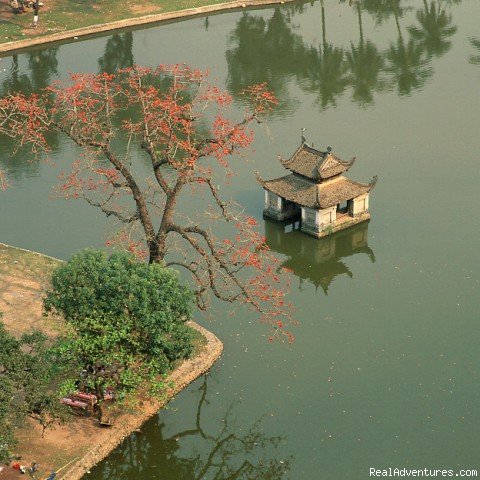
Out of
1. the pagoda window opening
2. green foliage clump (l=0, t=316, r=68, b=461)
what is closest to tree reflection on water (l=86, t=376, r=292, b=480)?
green foliage clump (l=0, t=316, r=68, b=461)

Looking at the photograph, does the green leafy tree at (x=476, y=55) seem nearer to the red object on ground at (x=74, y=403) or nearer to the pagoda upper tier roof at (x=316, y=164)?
the pagoda upper tier roof at (x=316, y=164)

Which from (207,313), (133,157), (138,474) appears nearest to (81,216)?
(133,157)

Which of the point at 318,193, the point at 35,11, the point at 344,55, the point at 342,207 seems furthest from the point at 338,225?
the point at 35,11

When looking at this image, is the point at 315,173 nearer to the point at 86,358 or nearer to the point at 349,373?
the point at 349,373

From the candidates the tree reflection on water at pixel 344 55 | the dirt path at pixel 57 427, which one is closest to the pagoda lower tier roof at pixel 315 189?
the dirt path at pixel 57 427

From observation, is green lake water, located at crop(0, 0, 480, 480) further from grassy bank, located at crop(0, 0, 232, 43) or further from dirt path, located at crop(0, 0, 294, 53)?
grassy bank, located at crop(0, 0, 232, 43)

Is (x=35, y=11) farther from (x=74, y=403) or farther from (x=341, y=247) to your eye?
(x=74, y=403)

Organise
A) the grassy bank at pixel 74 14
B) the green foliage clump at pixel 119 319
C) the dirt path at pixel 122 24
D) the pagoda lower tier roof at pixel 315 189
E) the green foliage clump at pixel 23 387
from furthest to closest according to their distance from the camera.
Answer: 1. the grassy bank at pixel 74 14
2. the dirt path at pixel 122 24
3. the pagoda lower tier roof at pixel 315 189
4. the green foliage clump at pixel 119 319
5. the green foliage clump at pixel 23 387
